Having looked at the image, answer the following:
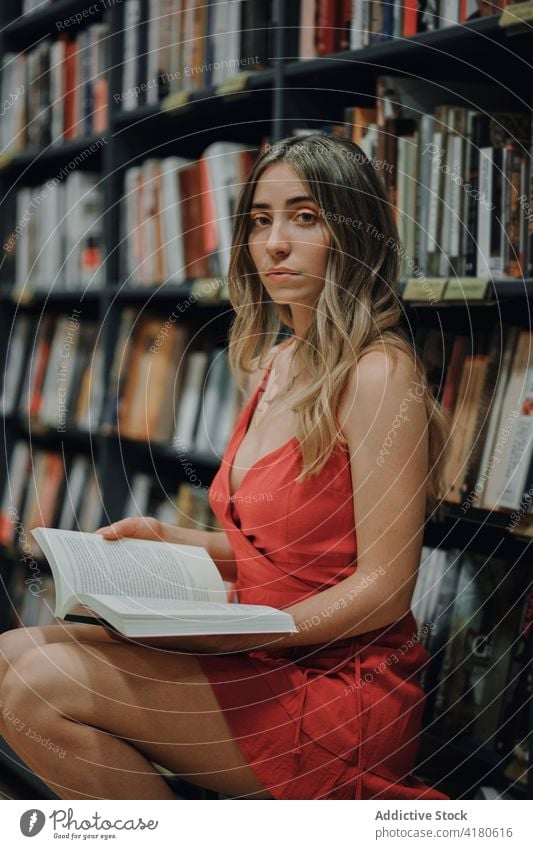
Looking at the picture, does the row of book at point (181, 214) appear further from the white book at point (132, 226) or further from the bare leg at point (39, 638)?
the bare leg at point (39, 638)

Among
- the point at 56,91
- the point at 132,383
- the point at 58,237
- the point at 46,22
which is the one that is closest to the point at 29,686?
the point at 132,383

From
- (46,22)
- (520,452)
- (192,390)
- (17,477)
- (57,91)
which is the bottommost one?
(17,477)

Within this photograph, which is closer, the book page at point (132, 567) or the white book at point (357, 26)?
the book page at point (132, 567)

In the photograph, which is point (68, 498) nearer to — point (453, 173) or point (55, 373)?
point (55, 373)

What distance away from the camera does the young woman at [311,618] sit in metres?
1.23

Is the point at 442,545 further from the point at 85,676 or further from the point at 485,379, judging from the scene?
the point at 85,676

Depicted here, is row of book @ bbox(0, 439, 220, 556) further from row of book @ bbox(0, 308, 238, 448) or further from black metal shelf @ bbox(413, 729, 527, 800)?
black metal shelf @ bbox(413, 729, 527, 800)

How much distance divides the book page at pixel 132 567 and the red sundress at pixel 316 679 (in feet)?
0.27

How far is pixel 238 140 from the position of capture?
85.7 inches

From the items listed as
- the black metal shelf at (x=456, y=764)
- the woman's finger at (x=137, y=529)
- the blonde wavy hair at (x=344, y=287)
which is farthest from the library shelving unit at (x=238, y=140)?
the woman's finger at (x=137, y=529)

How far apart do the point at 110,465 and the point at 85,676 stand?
45.8 inches

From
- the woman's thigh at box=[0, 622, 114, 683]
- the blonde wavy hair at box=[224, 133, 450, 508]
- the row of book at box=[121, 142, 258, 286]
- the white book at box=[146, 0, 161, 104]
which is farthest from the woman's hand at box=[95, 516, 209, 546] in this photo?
the white book at box=[146, 0, 161, 104]

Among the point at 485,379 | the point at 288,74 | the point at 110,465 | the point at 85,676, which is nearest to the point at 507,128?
the point at 485,379

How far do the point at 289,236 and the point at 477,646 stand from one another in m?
0.72
